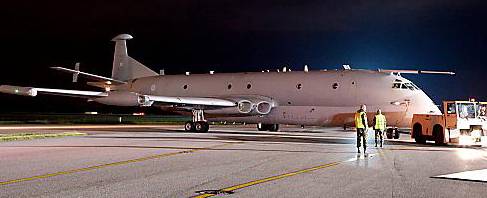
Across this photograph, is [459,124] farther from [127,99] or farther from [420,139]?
[127,99]

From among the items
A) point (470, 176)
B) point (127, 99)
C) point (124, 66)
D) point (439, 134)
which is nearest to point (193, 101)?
point (127, 99)

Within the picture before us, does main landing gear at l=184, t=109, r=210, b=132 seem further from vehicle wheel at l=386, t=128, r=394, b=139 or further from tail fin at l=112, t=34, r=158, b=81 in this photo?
vehicle wheel at l=386, t=128, r=394, b=139

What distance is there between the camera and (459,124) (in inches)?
831

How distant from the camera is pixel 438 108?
2869cm

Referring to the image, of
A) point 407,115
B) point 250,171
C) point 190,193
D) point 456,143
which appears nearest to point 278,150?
point 250,171

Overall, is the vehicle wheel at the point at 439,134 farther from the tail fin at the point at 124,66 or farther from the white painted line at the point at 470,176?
the tail fin at the point at 124,66

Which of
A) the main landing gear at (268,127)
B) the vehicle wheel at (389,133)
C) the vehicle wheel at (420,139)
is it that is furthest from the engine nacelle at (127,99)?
the vehicle wheel at (420,139)

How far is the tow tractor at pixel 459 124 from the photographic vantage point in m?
21.3

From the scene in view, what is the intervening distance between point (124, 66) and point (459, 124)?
97.1 ft

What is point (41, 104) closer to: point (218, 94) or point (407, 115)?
point (218, 94)

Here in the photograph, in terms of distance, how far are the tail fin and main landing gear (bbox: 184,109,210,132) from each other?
1031 cm

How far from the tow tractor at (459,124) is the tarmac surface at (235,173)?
11.8 feet

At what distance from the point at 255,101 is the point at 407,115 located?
9.58 m

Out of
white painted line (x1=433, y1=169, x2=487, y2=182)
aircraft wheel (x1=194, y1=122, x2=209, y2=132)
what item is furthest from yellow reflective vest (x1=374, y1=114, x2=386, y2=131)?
aircraft wheel (x1=194, y1=122, x2=209, y2=132)
